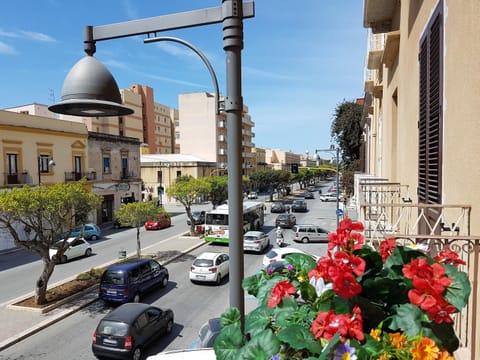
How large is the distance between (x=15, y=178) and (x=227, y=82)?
2683cm

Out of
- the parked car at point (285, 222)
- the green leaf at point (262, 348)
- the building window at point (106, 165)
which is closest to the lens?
the green leaf at point (262, 348)

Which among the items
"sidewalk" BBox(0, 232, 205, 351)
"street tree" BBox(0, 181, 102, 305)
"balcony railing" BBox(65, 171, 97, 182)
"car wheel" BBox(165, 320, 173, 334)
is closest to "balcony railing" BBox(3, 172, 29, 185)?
"balcony railing" BBox(65, 171, 97, 182)

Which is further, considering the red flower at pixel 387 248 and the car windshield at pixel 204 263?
the car windshield at pixel 204 263

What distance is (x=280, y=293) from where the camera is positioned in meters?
1.94

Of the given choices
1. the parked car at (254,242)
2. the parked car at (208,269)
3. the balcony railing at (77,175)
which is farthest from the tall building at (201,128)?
the parked car at (208,269)

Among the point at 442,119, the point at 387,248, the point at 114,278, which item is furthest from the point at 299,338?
the point at 114,278

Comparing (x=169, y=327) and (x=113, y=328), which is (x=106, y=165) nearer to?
(x=169, y=327)

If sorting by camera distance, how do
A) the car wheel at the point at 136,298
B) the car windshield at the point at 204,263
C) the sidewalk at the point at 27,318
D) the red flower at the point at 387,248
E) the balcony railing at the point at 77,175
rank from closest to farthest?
the red flower at the point at 387,248
the sidewalk at the point at 27,318
the car wheel at the point at 136,298
the car windshield at the point at 204,263
the balcony railing at the point at 77,175

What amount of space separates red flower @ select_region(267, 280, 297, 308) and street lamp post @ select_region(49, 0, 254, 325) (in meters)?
0.76

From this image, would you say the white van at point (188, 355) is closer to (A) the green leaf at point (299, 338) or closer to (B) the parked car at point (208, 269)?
(A) the green leaf at point (299, 338)

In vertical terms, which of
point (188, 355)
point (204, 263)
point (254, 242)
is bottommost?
point (254, 242)

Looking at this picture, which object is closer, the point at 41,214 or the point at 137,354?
the point at 137,354

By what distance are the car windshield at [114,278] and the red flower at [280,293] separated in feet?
39.6

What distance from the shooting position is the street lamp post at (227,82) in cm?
270
